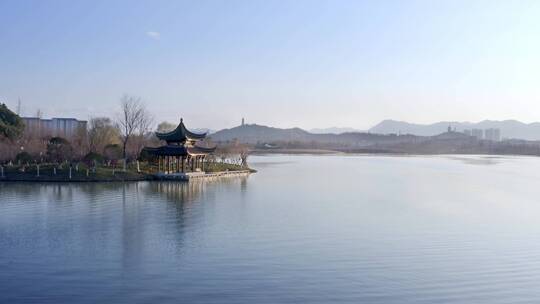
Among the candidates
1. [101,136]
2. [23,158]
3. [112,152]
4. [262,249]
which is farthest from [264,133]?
[262,249]

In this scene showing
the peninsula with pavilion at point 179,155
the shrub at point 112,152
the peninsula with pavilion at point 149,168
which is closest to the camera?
the peninsula with pavilion at point 149,168

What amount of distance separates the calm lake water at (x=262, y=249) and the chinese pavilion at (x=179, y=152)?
228 inches

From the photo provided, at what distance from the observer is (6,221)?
36.5 feet

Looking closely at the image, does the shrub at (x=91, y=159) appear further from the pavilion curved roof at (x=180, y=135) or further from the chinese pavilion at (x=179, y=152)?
the pavilion curved roof at (x=180, y=135)

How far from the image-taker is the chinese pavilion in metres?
22.2

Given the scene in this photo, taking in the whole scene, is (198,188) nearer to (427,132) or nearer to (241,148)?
(241,148)

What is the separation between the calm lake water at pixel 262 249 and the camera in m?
6.79

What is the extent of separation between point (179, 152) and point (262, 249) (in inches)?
536

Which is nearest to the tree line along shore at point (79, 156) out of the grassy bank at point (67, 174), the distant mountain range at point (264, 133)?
the grassy bank at point (67, 174)

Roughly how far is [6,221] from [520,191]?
17198mm

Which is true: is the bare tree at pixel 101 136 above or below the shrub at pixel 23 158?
above

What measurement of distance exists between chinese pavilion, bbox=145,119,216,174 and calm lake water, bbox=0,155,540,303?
579 cm

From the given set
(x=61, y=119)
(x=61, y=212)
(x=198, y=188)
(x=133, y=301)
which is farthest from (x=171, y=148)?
(x=61, y=119)

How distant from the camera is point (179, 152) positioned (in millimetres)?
22062
